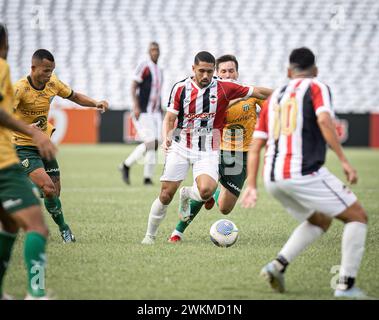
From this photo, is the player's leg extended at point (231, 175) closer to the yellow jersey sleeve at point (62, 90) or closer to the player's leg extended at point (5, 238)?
the yellow jersey sleeve at point (62, 90)

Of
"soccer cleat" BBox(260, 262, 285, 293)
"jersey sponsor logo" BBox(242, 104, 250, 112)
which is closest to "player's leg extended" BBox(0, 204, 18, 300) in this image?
"soccer cleat" BBox(260, 262, 285, 293)

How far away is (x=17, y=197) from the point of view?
16.4ft

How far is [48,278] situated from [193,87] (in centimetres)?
273

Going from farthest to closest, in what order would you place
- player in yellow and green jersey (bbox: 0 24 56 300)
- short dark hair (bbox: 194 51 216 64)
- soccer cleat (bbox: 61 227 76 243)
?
soccer cleat (bbox: 61 227 76 243), short dark hair (bbox: 194 51 216 64), player in yellow and green jersey (bbox: 0 24 56 300)

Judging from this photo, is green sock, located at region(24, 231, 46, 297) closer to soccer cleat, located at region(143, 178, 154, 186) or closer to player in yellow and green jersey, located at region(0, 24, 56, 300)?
player in yellow and green jersey, located at region(0, 24, 56, 300)

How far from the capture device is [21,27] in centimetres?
2878

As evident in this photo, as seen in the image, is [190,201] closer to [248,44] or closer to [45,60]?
[45,60]

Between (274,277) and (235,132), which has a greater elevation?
(235,132)

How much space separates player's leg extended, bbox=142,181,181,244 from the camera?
7.96m

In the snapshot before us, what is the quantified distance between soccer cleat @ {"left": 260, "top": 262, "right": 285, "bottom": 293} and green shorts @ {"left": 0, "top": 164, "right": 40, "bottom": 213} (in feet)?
5.80

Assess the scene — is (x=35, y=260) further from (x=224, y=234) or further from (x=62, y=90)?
(x=62, y=90)

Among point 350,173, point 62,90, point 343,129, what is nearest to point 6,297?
point 350,173

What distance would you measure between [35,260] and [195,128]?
332 centimetres

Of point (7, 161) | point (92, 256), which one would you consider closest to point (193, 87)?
point (92, 256)
